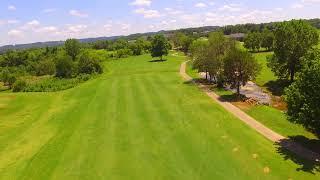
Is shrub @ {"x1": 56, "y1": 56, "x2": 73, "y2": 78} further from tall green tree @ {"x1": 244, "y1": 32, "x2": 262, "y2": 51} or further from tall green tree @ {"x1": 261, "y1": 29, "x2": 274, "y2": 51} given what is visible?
tall green tree @ {"x1": 261, "y1": 29, "x2": 274, "y2": 51}

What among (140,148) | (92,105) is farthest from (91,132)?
(92,105)

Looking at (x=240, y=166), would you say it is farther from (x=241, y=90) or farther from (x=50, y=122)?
(x=241, y=90)

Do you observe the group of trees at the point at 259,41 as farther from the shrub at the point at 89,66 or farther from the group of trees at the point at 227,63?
the group of trees at the point at 227,63

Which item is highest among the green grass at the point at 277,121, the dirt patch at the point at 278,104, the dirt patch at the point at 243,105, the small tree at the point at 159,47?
the small tree at the point at 159,47

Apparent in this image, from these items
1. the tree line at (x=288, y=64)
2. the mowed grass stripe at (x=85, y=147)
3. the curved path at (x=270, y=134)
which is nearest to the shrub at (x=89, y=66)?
the tree line at (x=288, y=64)

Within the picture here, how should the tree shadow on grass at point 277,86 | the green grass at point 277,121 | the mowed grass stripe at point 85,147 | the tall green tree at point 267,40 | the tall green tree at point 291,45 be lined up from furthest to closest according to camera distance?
the tall green tree at point 267,40
the tall green tree at point 291,45
the tree shadow on grass at point 277,86
the green grass at point 277,121
the mowed grass stripe at point 85,147

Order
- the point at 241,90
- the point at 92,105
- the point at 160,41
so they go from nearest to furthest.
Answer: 1. the point at 92,105
2. the point at 241,90
3. the point at 160,41
